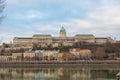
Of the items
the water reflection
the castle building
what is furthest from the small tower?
the water reflection

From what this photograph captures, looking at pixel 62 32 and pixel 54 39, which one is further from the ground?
pixel 62 32

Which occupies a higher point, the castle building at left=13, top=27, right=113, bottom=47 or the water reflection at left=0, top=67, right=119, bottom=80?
the castle building at left=13, top=27, right=113, bottom=47

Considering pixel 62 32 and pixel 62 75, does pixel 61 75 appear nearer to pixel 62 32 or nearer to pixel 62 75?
pixel 62 75

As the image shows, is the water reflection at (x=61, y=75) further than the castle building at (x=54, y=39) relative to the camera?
No

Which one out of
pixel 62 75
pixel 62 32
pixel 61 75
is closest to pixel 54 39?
pixel 62 32

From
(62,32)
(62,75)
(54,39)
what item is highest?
(62,32)

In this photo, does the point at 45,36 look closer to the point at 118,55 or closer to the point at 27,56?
the point at 27,56

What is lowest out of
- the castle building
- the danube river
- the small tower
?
the danube river

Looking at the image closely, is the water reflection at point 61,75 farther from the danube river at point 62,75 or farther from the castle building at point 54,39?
the castle building at point 54,39

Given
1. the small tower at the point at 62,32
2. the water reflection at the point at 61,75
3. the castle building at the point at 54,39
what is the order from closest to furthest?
the water reflection at the point at 61,75 < the castle building at the point at 54,39 < the small tower at the point at 62,32

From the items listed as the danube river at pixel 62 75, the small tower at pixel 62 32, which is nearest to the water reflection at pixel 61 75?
the danube river at pixel 62 75

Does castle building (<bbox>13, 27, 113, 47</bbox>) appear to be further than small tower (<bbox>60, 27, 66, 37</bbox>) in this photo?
No

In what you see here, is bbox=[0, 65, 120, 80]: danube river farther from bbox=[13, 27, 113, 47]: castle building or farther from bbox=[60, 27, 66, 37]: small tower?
bbox=[60, 27, 66, 37]: small tower

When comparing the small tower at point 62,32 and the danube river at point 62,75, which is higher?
the small tower at point 62,32
